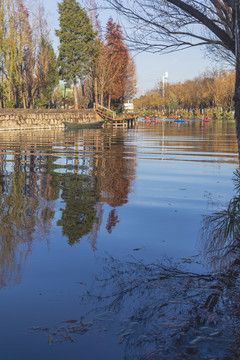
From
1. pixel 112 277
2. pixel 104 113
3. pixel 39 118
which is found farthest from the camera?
pixel 104 113

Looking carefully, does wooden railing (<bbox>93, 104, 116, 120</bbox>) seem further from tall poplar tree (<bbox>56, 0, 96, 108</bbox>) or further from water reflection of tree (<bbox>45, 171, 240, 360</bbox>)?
water reflection of tree (<bbox>45, 171, 240, 360</bbox>)

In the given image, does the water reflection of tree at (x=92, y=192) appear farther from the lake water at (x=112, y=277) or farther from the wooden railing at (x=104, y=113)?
the wooden railing at (x=104, y=113)

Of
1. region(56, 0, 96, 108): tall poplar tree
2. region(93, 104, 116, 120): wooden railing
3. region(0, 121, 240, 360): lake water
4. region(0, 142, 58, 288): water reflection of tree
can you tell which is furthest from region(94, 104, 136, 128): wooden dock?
region(0, 121, 240, 360): lake water

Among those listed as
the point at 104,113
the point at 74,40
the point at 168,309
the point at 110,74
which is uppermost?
the point at 74,40

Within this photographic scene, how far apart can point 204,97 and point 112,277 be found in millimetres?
117310

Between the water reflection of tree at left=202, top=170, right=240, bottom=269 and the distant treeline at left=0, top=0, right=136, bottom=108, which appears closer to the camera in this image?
the water reflection of tree at left=202, top=170, right=240, bottom=269

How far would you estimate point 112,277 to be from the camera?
4242 millimetres

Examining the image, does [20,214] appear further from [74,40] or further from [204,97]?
[204,97]

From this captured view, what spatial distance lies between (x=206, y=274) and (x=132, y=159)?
455 inches

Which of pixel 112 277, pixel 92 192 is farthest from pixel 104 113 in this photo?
pixel 112 277

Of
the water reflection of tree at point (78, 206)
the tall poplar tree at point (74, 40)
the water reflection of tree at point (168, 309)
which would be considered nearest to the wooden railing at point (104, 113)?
the tall poplar tree at point (74, 40)

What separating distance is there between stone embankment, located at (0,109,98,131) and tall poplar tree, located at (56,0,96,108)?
890 cm

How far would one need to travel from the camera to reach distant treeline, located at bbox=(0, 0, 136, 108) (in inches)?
1841

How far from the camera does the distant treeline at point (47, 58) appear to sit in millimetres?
46750
